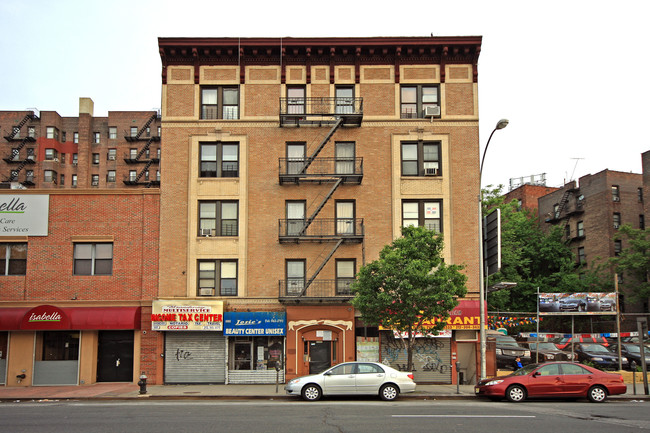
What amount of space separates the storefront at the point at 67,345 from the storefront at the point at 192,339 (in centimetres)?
141

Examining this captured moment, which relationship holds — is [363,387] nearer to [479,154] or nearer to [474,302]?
[474,302]

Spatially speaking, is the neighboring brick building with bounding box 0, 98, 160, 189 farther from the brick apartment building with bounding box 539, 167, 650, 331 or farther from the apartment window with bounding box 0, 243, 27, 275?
the brick apartment building with bounding box 539, 167, 650, 331

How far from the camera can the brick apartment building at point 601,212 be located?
52406mm

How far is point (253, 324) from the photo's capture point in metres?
27.0

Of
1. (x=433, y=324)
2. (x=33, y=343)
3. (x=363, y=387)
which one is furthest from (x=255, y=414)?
(x=33, y=343)

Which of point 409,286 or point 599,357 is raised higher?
point 409,286

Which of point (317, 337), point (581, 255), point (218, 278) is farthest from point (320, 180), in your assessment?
point (581, 255)

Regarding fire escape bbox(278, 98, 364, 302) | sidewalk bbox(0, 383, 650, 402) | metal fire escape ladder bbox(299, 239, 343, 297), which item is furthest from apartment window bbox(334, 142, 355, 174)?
sidewalk bbox(0, 383, 650, 402)

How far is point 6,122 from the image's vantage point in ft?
253

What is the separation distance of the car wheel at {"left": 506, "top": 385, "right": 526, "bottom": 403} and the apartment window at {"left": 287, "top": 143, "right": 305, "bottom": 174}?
13.3 meters

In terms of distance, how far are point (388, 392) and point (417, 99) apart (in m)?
14.7

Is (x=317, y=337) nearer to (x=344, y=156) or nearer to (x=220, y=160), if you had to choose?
(x=344, y=156)

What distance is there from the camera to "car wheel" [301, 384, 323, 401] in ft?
65.4

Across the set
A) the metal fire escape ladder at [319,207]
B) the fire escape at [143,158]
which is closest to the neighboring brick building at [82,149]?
the fire escape at [143,158]
